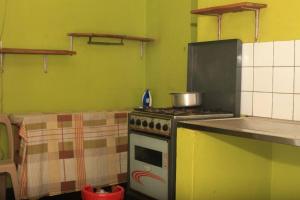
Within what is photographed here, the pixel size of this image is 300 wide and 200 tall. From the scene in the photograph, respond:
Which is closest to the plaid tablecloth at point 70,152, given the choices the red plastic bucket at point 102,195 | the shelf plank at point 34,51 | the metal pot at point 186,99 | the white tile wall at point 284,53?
the red plastic bucket at point 102,195

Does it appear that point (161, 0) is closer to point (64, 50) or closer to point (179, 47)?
point (179, 47)

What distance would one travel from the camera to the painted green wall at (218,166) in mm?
2059

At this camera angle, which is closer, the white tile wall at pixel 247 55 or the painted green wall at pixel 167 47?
the white tile wall at pixel 247 55

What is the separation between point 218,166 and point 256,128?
0.38 metres

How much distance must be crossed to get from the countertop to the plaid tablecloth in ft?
3.45

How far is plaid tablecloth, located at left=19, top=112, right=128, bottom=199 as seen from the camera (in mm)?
2725

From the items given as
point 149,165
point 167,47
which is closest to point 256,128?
point 149,165

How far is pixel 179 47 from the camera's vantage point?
3.34 metres

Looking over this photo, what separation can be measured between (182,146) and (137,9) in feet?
6.28

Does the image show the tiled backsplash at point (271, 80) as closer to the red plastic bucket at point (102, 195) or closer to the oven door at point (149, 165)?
the oven door at point (149, 165)

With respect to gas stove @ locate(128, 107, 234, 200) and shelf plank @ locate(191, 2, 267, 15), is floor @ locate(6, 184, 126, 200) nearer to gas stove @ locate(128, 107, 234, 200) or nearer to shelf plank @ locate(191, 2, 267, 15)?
gas stove @ locate(128, 107, 234, 200)

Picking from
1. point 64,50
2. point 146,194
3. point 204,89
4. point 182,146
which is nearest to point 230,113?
point 204,89

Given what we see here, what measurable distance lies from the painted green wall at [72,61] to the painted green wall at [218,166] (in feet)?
4.83

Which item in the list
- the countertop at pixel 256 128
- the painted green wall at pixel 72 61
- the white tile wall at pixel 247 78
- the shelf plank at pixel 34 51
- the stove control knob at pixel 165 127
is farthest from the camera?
the painted green wall at pixel 72 61
